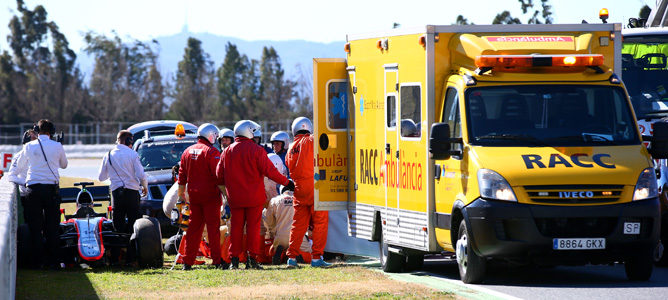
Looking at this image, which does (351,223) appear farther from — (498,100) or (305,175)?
(498,100)

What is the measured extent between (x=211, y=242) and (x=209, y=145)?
1.21 meters

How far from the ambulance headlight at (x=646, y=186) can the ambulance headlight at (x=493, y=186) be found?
1241mm

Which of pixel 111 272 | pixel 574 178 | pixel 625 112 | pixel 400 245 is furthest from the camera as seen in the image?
pixel 111 272

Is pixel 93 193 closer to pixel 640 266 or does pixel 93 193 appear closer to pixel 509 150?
pixel 509 150

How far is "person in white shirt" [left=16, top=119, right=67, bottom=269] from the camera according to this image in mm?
14953

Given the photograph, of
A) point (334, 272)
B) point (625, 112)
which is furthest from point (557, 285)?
point (334, 272)

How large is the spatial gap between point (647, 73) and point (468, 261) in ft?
22.8

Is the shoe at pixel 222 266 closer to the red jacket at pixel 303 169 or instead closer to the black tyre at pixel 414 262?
the red jacket at pixel 303 169

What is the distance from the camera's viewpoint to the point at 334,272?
44.8ft

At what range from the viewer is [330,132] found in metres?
14.9

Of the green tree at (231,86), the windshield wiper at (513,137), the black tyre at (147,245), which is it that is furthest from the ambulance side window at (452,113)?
the green tree at (231,86)

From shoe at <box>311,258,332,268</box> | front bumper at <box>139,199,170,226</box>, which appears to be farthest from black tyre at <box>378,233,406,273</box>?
front bumper at <box>139,199,170,226</box>

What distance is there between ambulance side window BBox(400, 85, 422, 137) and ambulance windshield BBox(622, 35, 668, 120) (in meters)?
4.98

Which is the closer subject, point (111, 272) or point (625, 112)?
point (625, 112)
